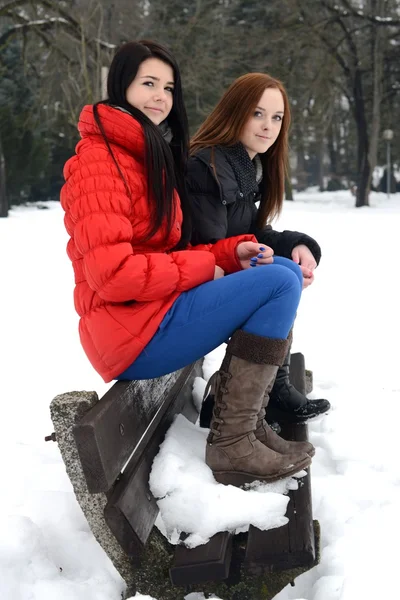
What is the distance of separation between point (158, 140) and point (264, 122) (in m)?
0.72

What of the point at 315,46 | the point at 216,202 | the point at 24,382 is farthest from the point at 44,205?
the point at 216,202

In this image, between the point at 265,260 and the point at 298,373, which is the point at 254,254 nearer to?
the point at 265,260

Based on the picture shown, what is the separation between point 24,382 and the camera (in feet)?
12.3

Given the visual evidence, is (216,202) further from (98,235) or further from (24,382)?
(24,382)

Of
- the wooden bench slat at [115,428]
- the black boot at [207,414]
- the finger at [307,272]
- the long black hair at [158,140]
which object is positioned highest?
the long black hair at [158,140]

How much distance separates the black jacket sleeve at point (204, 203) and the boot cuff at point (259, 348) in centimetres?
Answer: 67

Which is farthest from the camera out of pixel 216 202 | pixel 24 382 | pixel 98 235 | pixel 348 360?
pixel 348 360

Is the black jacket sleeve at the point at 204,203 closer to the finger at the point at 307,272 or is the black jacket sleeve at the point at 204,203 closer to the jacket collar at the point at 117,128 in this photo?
the finger at the point at 307,272

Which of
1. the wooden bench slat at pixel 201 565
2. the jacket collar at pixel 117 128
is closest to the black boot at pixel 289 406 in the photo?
the wooden bench slat at pixel 201 565

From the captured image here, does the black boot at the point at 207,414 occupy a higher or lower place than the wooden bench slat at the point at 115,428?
lower

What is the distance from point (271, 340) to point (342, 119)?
107 ft

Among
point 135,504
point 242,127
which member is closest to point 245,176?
point 242,127

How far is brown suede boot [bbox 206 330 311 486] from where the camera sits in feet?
6.24

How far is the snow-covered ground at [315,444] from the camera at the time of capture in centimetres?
184
